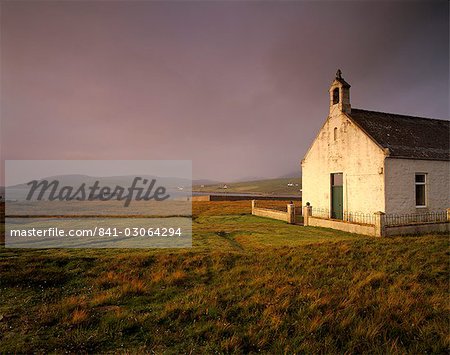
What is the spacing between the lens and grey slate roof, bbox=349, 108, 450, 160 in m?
19.3

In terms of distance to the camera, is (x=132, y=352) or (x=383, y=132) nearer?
(x=132, y=352)

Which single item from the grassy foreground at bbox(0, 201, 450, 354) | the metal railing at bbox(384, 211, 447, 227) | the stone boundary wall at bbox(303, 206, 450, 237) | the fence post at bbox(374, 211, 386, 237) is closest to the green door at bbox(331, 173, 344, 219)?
the stone boundary wall at bbox(303, 206, 450, 237)

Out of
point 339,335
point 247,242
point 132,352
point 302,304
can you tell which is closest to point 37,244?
point 247,242

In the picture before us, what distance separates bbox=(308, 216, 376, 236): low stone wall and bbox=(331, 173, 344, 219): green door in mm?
1832

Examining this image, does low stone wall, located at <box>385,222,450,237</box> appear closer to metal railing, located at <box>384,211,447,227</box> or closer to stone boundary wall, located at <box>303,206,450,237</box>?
stone boundary wall, located at <box>303,206,450,237</box>

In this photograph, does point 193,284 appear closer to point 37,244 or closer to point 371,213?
point 37,244

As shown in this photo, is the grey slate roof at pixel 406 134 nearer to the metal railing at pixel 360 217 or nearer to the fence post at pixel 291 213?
the metal railing at pixel 360 217

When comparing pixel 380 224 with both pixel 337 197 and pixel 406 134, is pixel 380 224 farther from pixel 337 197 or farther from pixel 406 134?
pixel 406 134

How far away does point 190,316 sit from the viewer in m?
6.77

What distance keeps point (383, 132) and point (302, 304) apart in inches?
668

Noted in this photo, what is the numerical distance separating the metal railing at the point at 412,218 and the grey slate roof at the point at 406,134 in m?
3.79

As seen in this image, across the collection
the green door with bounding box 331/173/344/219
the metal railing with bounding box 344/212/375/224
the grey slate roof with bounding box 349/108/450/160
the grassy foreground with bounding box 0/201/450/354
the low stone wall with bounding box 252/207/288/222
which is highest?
the grey slate roof with bounding box 349/108/450/160

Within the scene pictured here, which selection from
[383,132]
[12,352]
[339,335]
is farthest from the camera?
[383,132]

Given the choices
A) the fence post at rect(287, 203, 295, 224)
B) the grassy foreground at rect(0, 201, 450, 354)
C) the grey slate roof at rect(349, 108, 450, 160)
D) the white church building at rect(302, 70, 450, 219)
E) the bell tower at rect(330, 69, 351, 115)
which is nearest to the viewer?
the grassy foreground at rect(0, 201, 450, 354)
